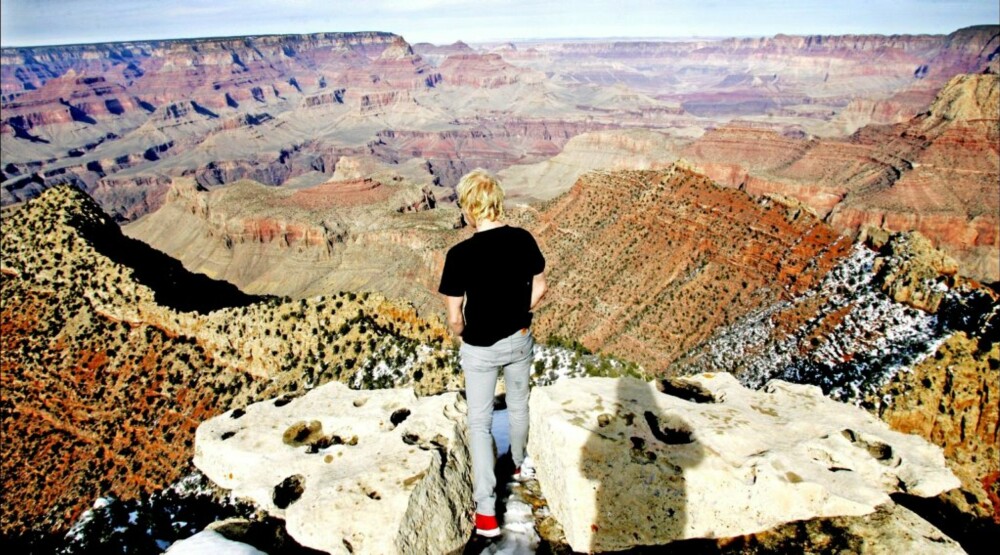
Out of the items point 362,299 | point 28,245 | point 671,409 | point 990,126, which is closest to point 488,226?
point 671,409

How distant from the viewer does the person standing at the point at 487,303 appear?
5.69 m

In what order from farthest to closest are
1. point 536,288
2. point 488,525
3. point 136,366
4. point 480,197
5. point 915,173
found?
point 915,173 < point 136,366 < point 488,525 < point 536,288 < point 480,197

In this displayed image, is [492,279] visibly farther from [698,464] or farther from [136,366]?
[136,366]

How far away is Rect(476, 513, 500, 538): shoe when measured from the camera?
255 inches

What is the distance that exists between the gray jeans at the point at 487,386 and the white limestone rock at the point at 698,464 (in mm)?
839

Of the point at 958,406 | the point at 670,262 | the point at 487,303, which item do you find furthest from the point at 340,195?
the point at 487,303

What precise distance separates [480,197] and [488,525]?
156 inches

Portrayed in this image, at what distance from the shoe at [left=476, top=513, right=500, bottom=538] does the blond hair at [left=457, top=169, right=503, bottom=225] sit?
3.59m

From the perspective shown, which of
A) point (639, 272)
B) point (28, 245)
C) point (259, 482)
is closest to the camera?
point (259, 482)

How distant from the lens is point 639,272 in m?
32.3

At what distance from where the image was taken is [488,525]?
6492 millimetres

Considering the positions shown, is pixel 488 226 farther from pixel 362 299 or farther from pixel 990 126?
pixel 990 126

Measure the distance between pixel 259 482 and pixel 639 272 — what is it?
2772cm

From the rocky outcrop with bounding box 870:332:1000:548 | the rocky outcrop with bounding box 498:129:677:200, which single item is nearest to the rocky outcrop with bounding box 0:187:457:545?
the rocky outcrop with bounding box 870:332:1000:548
